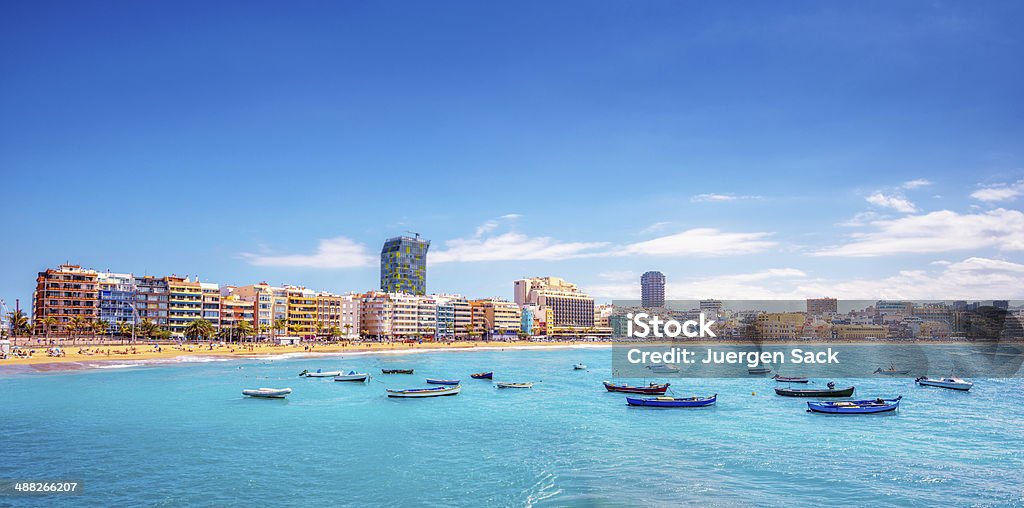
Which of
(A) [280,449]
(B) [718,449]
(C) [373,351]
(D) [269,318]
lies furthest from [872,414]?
(D) [269,318]

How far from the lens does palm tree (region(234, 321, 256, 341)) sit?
150250 millimetres

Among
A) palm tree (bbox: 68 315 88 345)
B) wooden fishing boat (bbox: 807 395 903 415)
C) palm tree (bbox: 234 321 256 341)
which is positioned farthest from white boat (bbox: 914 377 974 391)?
palm tree (bbox: 68 315 88 345)

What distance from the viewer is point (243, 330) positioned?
150m

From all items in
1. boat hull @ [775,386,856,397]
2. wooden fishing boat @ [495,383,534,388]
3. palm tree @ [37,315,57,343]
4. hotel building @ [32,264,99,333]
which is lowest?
wooden fishing boat @ [495,383,534,388]

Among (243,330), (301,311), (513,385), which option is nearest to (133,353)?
(243,330)

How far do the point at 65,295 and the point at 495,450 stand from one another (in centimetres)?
14103

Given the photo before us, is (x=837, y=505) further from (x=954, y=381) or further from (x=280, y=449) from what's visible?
(x=954, y=381)

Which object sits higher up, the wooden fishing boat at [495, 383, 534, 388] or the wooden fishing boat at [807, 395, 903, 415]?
the wooden fishing boat at [807, 395, 903, 415]

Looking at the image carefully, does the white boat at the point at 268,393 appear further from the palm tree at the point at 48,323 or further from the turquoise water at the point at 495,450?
the palm tree at the point at 48,323

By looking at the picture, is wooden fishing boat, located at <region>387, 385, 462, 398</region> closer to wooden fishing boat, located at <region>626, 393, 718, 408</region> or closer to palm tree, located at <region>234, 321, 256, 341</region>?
wooden fishing boat, located at <region>626, 393, 718, 408</region>

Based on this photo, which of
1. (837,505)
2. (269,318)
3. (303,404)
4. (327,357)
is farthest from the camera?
(269,318)

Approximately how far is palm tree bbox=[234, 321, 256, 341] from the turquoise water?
82.3 meters

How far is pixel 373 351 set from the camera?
506ft

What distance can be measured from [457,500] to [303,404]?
34972 mm
